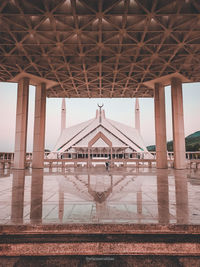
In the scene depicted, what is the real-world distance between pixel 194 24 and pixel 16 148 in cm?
1823

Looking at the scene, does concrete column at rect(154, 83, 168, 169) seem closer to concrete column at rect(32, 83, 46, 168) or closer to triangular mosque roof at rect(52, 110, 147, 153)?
concrete column at rect(32, 83, 46, 168)

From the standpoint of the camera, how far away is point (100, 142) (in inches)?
1490

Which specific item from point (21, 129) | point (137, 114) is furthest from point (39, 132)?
point (137, 114)

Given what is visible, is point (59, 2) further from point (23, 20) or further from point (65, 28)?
point (23, 20)

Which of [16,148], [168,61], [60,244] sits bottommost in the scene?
[60,244]

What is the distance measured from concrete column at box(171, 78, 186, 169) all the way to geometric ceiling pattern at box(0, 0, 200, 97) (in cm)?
232

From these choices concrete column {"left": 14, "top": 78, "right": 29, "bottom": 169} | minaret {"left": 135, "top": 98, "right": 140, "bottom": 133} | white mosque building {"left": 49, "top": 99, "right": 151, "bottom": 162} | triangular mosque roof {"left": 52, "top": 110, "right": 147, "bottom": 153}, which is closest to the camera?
concrete column {"left": 14, "top": 78, "right": 29, "bottom": 169}

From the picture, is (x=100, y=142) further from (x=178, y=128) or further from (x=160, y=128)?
(x=178, y=128)

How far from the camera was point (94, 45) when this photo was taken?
14.5 metres

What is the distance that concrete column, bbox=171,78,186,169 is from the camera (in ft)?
58.3

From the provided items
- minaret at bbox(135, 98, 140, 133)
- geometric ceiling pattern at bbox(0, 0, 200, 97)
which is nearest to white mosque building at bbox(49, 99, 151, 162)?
minaret at bbox(135, 98, 140, 133)

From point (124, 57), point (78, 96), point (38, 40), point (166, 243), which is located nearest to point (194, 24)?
point (124, 57)

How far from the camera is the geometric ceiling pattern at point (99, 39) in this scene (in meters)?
11.1

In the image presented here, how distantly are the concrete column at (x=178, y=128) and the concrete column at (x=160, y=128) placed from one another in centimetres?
133
